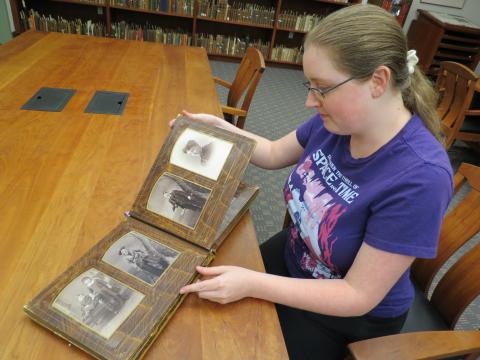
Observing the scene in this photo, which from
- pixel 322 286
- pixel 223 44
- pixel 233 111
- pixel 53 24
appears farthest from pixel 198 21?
pixel 322 286

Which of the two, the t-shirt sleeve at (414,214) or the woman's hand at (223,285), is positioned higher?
the t-shirt sleeve at (414,214)

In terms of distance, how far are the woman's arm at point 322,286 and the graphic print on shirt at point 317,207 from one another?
127 mm

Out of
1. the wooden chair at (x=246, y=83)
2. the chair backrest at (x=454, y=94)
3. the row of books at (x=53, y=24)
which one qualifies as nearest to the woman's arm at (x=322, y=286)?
the wooden chair at (x=246, y=83)

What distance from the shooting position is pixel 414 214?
73 cm

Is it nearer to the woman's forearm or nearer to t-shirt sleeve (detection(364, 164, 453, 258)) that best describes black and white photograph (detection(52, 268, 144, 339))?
the woman's forearm

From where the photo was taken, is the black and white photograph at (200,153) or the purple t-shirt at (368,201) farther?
the black and white photograph at (200,153)

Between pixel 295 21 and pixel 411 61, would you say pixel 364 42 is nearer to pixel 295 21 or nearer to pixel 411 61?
pixel 411 61

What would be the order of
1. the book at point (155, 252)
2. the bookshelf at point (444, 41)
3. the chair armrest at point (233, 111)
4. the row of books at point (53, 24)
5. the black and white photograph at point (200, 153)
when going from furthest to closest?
the bookshelf at point (444, 41) < the row of books at point (53, 24) < the chair armrest at point (233, 111) < the black and white photograph at point (200, 153) < the book at point (155, 252)

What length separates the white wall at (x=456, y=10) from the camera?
16.1ft

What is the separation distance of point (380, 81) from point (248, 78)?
53.7 inches

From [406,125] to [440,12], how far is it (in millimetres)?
5187

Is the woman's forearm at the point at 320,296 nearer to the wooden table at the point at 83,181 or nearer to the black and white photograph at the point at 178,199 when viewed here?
the wooden table at the point at 83,181

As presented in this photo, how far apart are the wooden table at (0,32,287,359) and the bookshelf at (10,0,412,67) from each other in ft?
8.25

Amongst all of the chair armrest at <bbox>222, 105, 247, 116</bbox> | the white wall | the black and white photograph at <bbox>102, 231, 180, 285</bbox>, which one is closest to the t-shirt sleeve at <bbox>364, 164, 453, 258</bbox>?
the black and white photograph at <bbox>102, 231, 180, 285</bbox>
